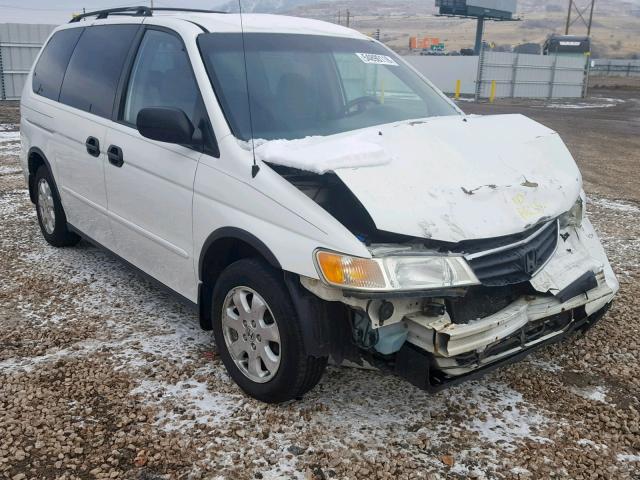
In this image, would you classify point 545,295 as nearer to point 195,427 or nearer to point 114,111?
point 195,427

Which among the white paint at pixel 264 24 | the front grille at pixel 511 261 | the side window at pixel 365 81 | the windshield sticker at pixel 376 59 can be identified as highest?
the white paint at pixel 264 24

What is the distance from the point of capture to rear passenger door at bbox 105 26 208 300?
11.6ft

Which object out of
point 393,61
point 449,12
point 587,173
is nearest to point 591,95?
point 449,12

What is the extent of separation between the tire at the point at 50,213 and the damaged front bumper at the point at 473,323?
3.36m

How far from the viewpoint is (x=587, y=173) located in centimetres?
1036

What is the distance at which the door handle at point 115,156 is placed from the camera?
4020mm

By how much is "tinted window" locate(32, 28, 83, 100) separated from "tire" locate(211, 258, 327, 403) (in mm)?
2846

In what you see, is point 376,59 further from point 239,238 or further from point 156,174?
point 239,238

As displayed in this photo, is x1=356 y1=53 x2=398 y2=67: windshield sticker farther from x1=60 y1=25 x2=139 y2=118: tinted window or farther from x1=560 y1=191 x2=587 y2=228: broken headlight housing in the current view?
x1=560 y1=191 x2=587 y2=228: broken headlight housing

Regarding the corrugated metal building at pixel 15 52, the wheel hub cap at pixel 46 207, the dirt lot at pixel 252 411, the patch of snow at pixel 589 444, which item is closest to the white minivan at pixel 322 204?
the dirt lot at pixel 252 411

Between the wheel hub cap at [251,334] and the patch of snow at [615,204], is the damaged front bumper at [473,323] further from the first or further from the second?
the patch of snow at [615,204]

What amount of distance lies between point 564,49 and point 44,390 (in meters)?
39.1

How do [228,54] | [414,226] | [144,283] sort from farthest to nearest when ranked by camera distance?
1. [144,283]
2. [228,54]
3. [414,226]

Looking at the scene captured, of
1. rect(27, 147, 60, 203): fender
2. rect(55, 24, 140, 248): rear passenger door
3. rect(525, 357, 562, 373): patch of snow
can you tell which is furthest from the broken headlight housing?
rect(27, 147, 60, 203): fender
